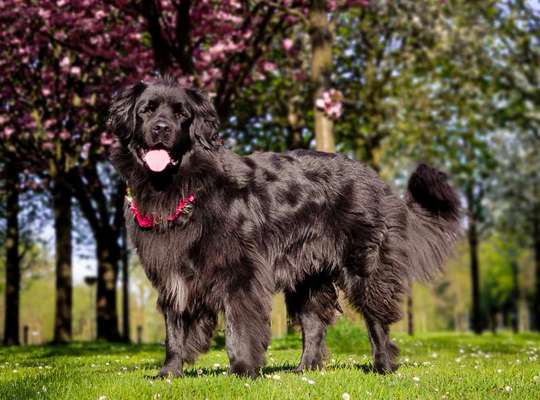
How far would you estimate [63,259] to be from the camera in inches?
819

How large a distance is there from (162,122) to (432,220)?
10.9 feet

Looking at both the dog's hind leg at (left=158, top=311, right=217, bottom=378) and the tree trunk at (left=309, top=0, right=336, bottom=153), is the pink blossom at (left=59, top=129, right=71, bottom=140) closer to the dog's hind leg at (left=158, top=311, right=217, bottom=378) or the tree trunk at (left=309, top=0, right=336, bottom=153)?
the tree trunk at (left=309, top=0, right=336, bottom=153)

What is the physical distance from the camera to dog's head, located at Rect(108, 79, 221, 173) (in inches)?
231

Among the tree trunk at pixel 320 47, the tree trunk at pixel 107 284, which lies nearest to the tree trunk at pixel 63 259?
the tree trunk at pixel 107 284

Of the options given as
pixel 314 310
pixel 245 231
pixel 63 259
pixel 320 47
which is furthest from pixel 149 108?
pixel 63 259

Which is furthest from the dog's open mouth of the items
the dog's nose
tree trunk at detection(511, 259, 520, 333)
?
tree trunk at detection(511, 259, 520, 333)

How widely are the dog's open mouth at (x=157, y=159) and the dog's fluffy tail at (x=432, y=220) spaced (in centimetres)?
284

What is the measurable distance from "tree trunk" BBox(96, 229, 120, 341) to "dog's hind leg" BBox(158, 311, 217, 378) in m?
16.0

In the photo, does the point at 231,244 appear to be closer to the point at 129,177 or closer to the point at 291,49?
the point at 129,177

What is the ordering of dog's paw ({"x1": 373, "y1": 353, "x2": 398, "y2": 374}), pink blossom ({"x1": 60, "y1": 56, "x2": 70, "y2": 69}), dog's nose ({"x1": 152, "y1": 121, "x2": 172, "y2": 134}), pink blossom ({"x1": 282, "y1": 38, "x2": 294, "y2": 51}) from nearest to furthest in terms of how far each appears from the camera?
dog's nose ({"x1": 152, "y1": 121, "x2": 172, "y2": 134}), dog's paw ({"x1": 373, "y1": 353, "x2": 398, "y2": 374}), pink blossom ({"x1": 60, "y1": 56, "x2": 70, "y2": 69}), pink blossom ({"x1": 282, "y1": 38, "x2": 294, "y2": 51})

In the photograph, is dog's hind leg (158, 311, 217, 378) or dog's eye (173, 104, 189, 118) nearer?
dog's eye (173, 104, 189, 118)

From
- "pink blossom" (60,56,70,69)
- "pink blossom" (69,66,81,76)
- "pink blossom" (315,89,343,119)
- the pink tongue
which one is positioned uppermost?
"pink blossom" (60,56,70,69)

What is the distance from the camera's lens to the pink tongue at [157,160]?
19.3 feet

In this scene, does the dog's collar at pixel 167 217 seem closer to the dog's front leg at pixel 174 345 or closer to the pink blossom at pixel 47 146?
the dog's front leg at pixel 174 345
